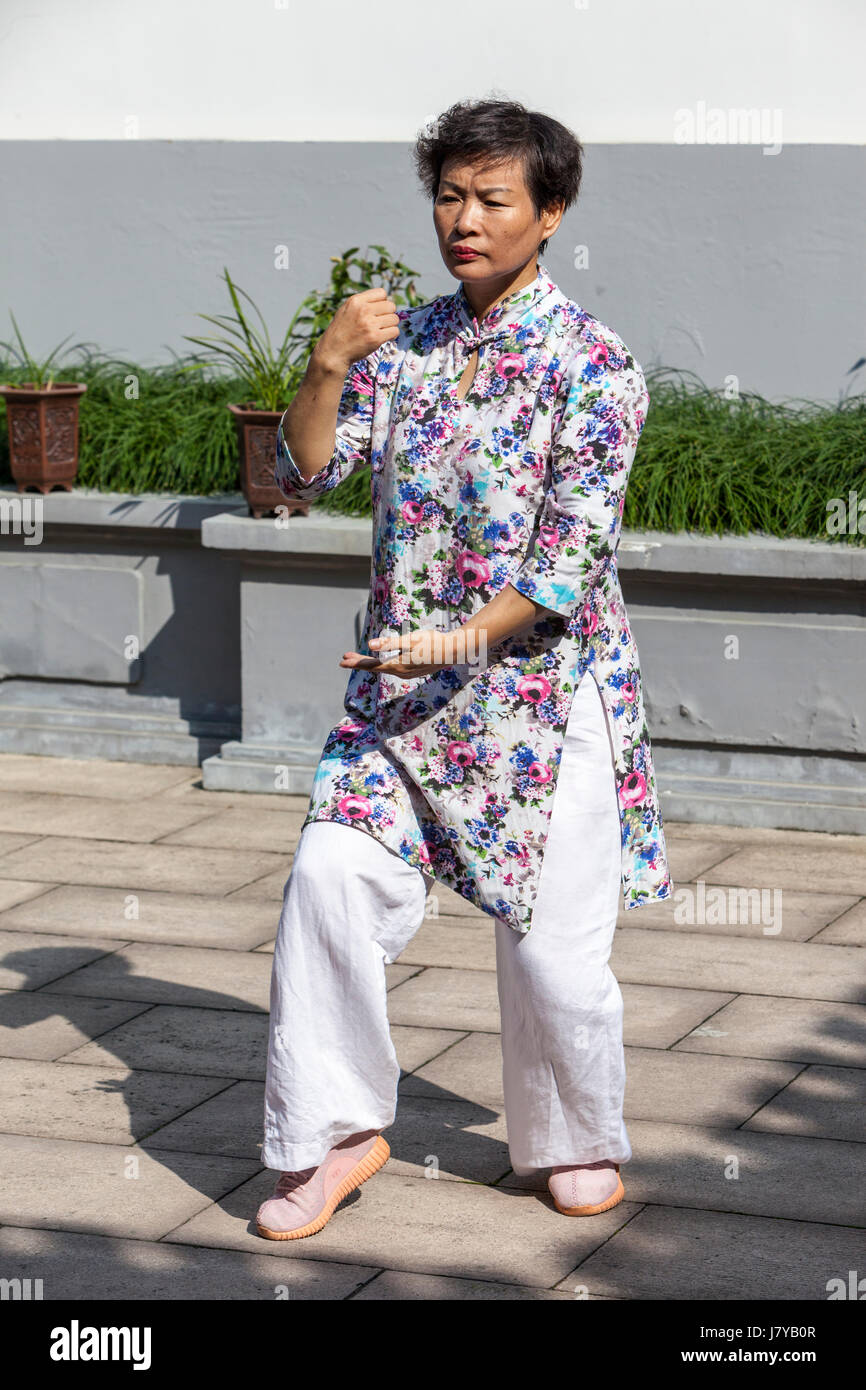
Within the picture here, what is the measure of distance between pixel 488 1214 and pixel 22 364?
6171mm

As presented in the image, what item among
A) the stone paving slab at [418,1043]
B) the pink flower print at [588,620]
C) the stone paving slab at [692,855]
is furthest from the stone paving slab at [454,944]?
the pink flower print at [588,620]

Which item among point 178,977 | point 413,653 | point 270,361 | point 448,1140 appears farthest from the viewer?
point 270,361

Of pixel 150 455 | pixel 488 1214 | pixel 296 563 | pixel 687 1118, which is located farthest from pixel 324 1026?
pixel 150 455

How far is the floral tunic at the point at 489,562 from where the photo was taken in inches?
135

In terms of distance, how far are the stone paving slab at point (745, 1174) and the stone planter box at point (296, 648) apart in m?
2.48

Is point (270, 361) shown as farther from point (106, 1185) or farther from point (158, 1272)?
point (158, 1272)

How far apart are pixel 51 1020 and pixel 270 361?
137 inches

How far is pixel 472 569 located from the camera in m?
3.51

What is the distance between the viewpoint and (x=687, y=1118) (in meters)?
4.23

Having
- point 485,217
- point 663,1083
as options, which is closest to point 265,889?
point 663,1083

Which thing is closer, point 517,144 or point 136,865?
point 517,144

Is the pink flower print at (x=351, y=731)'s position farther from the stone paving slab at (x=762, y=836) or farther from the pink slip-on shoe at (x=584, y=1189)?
the stone paving slab at (x=762, y=836)

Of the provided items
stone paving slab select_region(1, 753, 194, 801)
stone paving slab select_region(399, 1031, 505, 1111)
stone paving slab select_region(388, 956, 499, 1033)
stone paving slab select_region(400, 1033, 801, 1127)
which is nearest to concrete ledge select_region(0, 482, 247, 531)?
stone paving slab select_region(1, 753, 194, 801)
